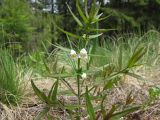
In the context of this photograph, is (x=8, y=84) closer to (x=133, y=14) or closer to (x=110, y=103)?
(x=110, y=103)

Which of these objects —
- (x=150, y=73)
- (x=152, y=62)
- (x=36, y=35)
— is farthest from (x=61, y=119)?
(x=36, y=35)

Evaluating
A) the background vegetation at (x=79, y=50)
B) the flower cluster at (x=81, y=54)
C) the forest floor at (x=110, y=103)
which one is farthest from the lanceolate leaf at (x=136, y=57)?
the forest floor at (x=110, y=103)

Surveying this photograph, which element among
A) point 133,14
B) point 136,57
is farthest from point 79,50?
point 133,14

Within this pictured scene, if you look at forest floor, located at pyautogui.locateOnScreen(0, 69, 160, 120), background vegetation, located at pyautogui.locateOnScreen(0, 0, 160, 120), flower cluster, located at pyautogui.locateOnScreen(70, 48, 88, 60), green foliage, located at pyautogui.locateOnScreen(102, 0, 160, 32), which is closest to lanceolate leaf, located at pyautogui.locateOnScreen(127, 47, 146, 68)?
background vegetation, located at pyautogui.locateOnScreen(0, 0, 160, 120)

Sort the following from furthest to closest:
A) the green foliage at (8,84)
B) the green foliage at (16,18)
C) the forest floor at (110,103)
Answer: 1. the green foliage at (16,18)
2. the green foliage at (8,84)
3. the forest floor at (110,103)

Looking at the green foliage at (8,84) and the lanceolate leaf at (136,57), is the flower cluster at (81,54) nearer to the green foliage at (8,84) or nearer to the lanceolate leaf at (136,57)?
the lanceolate leaf at (136,57)

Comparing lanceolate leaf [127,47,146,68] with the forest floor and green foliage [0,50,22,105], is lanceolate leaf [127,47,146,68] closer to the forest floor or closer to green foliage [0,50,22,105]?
the forest floor

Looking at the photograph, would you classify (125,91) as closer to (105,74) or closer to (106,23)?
(105,74)

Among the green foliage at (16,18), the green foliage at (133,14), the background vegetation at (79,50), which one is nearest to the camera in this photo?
the background vegetation at (79,50)
